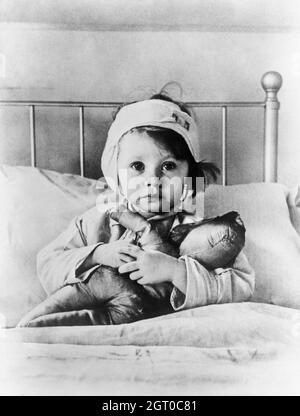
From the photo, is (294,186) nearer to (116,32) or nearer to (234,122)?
(234,122)

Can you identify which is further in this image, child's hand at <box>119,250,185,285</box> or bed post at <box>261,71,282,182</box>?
bed post at <box>261,71,282,182</box>

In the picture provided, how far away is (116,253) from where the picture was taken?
1234 millimetres

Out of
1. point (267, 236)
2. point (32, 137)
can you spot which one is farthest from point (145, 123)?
point (267, 236)

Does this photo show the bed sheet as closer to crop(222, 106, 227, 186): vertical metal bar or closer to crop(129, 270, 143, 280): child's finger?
crop(129, 270, 143, 280): child's finger

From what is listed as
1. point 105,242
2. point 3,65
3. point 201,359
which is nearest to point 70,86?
point 3,65

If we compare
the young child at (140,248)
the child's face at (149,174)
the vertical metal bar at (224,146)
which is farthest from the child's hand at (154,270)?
the vertical metal bar at (224,146)

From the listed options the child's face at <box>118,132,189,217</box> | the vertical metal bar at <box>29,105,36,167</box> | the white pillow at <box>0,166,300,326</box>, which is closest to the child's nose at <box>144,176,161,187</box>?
the child's face at <box>118,132,189,217</box>

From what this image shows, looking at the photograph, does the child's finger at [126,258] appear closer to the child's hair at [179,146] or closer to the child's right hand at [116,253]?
the child's right hand at [116,253]

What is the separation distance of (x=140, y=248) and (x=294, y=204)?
0.40m

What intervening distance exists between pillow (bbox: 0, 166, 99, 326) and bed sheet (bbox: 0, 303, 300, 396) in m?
0.08

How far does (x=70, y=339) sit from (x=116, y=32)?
0.72 metres

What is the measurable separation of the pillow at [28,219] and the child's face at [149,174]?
0.33 ft

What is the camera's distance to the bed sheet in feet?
3.78
